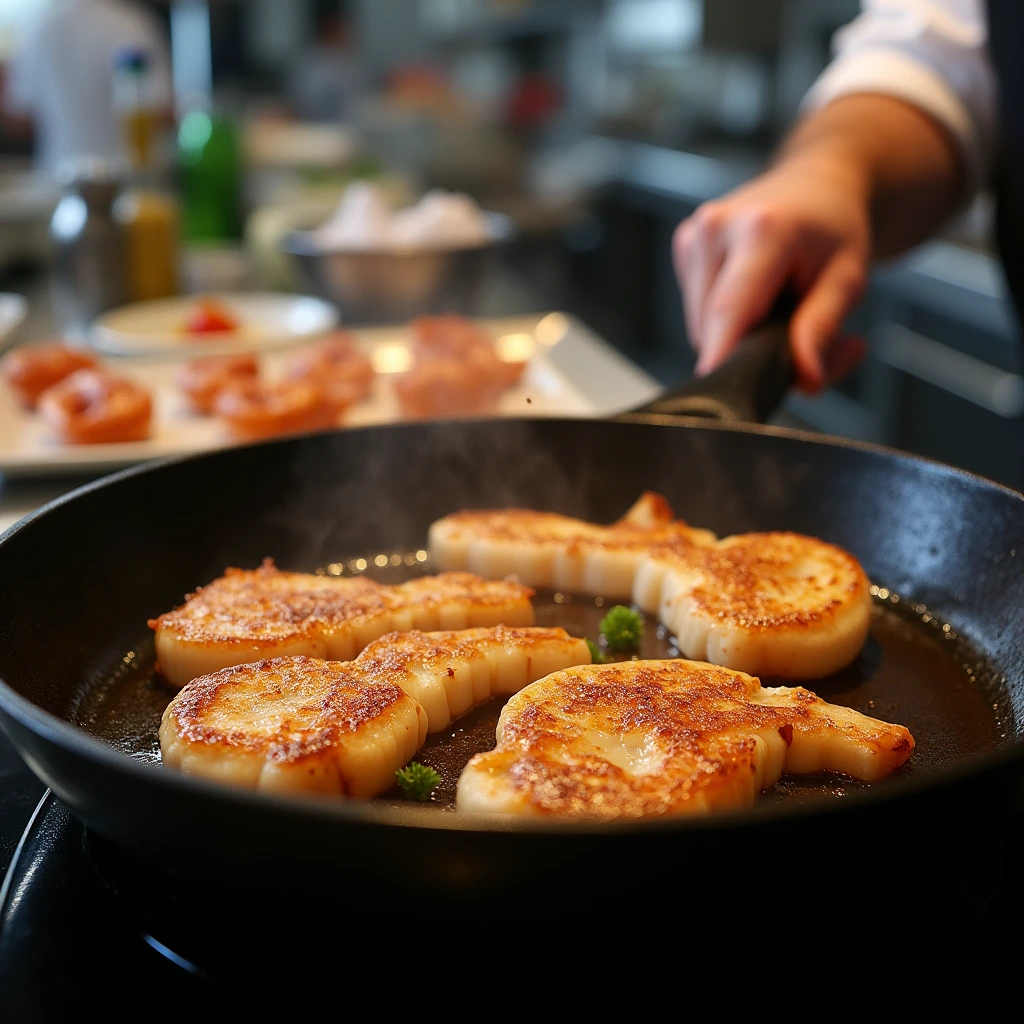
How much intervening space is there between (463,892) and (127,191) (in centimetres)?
375

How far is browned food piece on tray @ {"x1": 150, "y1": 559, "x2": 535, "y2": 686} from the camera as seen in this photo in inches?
47.3

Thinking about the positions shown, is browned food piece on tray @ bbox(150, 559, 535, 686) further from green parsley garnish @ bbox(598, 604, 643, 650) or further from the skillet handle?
the skillet handle

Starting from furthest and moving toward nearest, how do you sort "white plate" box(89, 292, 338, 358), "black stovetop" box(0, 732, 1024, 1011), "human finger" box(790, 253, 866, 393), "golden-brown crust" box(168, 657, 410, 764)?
"white plate" box(89, 292, 338, 358)
"human finger" box(790, 253, 866, 393)
"golden-brown crust" box(168, 657, 410, 764)
"black stovetop" box(0, 732, 1024, 1011)

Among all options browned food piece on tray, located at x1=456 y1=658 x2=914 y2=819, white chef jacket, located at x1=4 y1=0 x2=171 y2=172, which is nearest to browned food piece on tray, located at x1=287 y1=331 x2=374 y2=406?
browned food piece on tray, located at x1=456 y1=658 x2=914 y2=819

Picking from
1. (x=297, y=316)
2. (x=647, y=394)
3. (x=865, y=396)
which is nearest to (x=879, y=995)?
(x=647, y=394)

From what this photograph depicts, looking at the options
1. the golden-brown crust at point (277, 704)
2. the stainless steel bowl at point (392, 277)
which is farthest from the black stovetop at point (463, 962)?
the stainless steel bowl at point (392, 277)

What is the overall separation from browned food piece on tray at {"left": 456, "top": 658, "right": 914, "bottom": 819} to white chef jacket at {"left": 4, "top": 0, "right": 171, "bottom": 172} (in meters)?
4.97

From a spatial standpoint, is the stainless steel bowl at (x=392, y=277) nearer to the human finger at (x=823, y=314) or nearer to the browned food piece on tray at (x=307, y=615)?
the human finger at (x=823, y=314)

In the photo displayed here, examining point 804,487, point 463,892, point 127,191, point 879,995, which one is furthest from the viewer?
point 127,191

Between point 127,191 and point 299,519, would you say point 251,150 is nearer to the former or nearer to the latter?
point 127,191

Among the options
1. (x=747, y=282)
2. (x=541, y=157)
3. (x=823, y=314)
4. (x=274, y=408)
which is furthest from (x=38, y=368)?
(x=541, y=157)

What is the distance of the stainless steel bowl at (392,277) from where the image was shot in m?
3.18

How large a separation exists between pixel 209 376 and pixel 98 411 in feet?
0.94

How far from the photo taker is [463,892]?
700 mm
